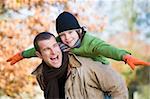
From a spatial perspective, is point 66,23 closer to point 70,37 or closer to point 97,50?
point 70,37

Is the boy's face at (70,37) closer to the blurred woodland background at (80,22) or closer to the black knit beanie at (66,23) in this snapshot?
the black knit beanie at (66,23)

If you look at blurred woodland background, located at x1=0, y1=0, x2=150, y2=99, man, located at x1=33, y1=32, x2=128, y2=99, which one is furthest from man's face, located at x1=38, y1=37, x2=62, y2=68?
blurred woodland background, located at x1=0, y1=0, x2=150, y2=99

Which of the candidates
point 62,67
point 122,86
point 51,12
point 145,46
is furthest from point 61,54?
point 145,46

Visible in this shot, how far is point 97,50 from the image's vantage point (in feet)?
4.85

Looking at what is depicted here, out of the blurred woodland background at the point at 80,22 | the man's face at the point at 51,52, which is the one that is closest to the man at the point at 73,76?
the man's face at the point at 51,52

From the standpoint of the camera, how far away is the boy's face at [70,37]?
1564 mm

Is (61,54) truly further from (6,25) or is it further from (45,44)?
(6,25)

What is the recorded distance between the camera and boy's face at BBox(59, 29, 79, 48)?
156cm

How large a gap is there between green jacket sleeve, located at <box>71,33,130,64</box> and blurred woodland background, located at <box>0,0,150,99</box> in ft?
3.23

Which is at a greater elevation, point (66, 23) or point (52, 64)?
point (66, 23)

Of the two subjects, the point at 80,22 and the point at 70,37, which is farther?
the point at 80,22

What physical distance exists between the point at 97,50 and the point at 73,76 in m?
0.13

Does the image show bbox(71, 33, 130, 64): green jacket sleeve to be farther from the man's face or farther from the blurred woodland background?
the blurred woodland background

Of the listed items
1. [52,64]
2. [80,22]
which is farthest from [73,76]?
[80,22]
